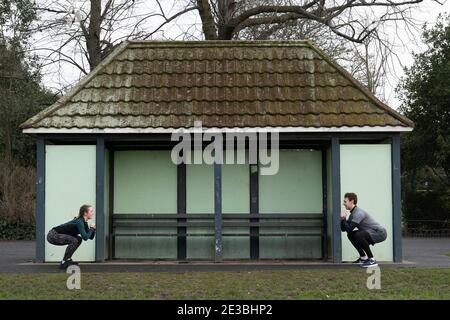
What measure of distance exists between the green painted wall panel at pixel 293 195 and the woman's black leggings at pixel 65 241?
13.8 feet

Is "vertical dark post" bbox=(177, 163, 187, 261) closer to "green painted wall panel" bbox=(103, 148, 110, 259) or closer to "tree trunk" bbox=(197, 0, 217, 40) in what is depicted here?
"green painted wall panel" bbox=(103, 148, 110, 259)

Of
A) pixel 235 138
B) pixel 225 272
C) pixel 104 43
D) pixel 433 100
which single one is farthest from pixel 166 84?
pixel 433 100

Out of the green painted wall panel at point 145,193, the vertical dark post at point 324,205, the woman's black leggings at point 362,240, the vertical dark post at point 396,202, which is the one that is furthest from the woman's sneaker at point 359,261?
the green painted wall panel at point 145,193

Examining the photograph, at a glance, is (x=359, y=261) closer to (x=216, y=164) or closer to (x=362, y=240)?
(x=362, y=240)

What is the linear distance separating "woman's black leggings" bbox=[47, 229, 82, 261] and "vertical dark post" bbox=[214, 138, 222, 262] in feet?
9.31

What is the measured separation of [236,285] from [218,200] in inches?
155

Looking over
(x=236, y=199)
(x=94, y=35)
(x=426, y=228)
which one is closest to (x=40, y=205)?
(x=236, y=199)

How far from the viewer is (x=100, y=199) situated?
577 inches

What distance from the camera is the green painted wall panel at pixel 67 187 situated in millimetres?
14703

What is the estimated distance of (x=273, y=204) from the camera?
1597cm

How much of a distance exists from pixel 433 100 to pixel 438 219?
4930 millimetres

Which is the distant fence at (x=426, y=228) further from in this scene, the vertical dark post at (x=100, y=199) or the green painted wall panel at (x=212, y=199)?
the vertical dark post at (x=100, y=199)

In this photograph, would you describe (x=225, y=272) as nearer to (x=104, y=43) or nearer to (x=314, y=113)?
(x=314, y=113)

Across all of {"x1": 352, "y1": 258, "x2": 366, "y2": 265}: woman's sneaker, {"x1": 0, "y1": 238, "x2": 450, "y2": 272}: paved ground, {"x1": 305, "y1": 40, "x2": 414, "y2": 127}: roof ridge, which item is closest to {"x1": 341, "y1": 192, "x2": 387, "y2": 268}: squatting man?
{"x1": 352, "y1": 258, "x2": 366, "y2": 265}: woman's sneaker
